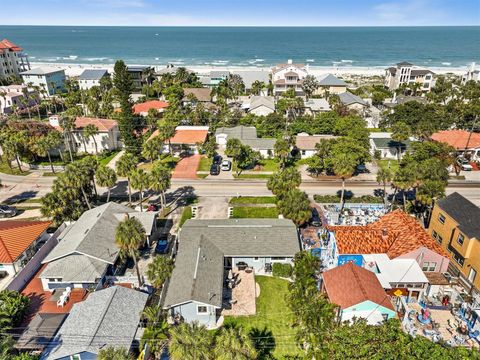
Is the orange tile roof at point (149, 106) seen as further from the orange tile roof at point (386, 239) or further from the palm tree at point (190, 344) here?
the palm tree at point (190, 344)

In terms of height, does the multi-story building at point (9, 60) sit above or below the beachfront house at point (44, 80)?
above

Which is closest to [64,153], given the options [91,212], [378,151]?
[91,212]

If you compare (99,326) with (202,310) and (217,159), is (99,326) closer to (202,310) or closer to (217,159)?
(202,310)

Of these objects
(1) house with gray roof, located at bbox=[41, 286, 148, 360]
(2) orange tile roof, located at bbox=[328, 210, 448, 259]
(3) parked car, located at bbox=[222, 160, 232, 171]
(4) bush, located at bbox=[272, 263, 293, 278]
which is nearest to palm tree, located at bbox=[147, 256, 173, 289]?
(1) house with gray roof, located at bbox=[41, 286, 148, 360]

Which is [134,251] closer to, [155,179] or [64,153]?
[155,179]

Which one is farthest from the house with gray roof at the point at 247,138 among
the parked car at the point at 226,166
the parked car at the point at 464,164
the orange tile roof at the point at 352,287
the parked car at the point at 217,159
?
the orange tile roof at the point at 352,287

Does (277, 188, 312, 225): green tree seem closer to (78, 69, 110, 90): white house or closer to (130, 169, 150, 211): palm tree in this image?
(130, 169, 150, 211): palm tree
